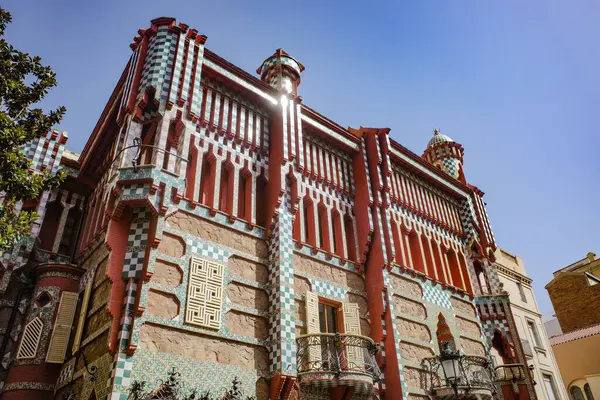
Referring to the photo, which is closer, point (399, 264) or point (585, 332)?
point (399, 264)

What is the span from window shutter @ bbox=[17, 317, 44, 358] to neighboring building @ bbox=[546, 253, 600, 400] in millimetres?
23643

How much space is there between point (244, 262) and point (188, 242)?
158 centimetres

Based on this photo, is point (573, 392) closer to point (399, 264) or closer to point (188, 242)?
point (399, 264)

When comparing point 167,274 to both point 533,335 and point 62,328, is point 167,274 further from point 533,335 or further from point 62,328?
point 533,335

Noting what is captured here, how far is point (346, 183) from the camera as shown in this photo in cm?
1617

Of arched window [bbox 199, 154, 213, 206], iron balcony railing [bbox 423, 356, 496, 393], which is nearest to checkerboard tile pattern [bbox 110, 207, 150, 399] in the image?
arched window [bbox 199, 154, 213, 206]

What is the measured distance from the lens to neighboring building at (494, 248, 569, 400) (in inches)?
848

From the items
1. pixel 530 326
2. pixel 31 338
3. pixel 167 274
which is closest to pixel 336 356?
pixel 167 274

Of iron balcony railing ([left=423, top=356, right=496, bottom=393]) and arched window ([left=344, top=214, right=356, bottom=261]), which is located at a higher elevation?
arched window ([left=344, top=214, right=356, bottom=261])

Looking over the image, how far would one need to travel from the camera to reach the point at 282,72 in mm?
16016

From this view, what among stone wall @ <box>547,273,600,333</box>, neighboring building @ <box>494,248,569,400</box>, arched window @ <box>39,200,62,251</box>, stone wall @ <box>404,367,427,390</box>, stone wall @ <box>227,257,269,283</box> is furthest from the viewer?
stone wall @ <box>547,273,600,333</box>

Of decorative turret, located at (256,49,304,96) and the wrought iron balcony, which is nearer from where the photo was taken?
the wrought iron balcony

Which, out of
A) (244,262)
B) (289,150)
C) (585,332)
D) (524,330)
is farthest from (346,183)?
(585,332)

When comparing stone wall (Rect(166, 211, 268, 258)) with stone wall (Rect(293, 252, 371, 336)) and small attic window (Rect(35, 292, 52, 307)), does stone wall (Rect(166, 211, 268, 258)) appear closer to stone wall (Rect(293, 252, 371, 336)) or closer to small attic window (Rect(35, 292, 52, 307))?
stone wall (Rect(293, 252, 371, 336))
